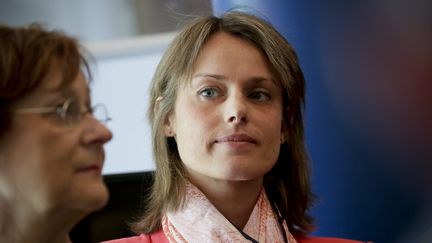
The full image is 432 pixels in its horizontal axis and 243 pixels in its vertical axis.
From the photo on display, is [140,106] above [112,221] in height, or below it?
above

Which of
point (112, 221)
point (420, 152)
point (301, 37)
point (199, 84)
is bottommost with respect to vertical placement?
point (112, 221)

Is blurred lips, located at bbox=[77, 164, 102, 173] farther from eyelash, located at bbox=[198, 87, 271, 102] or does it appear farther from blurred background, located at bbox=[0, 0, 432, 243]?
blurred background, located at bbox=[0, 0, 432, 243]

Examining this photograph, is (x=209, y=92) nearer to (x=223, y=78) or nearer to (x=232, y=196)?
(x=223, y=78)

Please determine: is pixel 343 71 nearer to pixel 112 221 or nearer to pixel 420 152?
pixel 420 152

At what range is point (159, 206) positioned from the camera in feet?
5.37

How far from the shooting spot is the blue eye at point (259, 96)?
59.9 inches

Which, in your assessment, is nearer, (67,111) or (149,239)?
(67,111)

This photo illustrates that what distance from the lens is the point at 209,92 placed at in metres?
1.50

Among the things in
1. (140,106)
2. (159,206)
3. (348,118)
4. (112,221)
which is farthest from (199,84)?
(140,106)

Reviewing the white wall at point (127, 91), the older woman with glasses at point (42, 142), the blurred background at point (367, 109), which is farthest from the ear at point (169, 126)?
the white wall at point (127, 91)

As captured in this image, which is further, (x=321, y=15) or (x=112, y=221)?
(x=112, y=221)

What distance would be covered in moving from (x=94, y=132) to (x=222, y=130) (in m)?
0.44

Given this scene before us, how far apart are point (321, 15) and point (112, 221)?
0.86 m

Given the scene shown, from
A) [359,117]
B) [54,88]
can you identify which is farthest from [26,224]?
[359,117]
